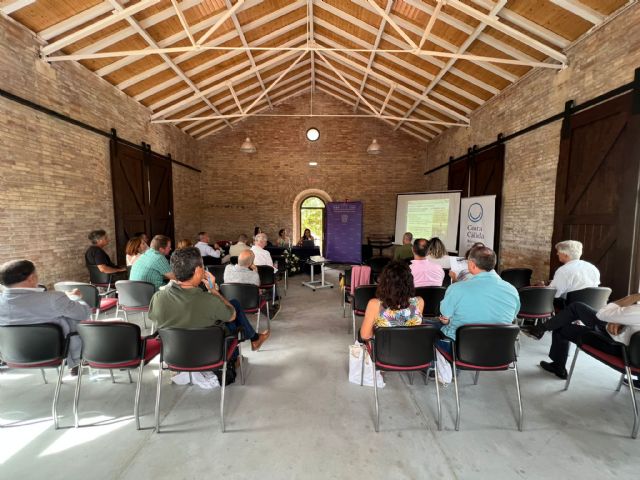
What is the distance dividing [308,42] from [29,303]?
6881 mm

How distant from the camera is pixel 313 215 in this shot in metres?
11.9

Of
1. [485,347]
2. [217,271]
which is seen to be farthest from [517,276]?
[217,271]

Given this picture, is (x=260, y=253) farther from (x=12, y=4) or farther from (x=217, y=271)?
(x=12, y=4)

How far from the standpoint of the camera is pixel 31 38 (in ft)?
14.6

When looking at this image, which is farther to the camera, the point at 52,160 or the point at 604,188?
the point at 52,160

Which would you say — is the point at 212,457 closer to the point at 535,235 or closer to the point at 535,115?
the point at 535,235

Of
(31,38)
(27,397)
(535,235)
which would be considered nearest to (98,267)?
(27,397)

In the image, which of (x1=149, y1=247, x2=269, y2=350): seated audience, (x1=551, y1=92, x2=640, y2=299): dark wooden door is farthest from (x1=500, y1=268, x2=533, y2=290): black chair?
(x1=149, y1=247, x2=269, y2=350): seated audience

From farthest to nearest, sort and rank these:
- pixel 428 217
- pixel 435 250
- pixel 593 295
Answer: pixel 428 217 < pixel 435 250 < pixel 593 295

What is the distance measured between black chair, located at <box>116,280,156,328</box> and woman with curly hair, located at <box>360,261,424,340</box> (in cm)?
271

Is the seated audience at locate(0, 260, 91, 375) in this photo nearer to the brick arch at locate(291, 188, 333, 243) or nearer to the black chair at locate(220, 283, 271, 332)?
the black chair at locate(220, 283, 271, 332)

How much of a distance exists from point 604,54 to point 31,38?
8.28 metres

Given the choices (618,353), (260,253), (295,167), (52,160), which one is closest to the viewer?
(618,353)

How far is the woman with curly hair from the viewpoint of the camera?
2340 mm
